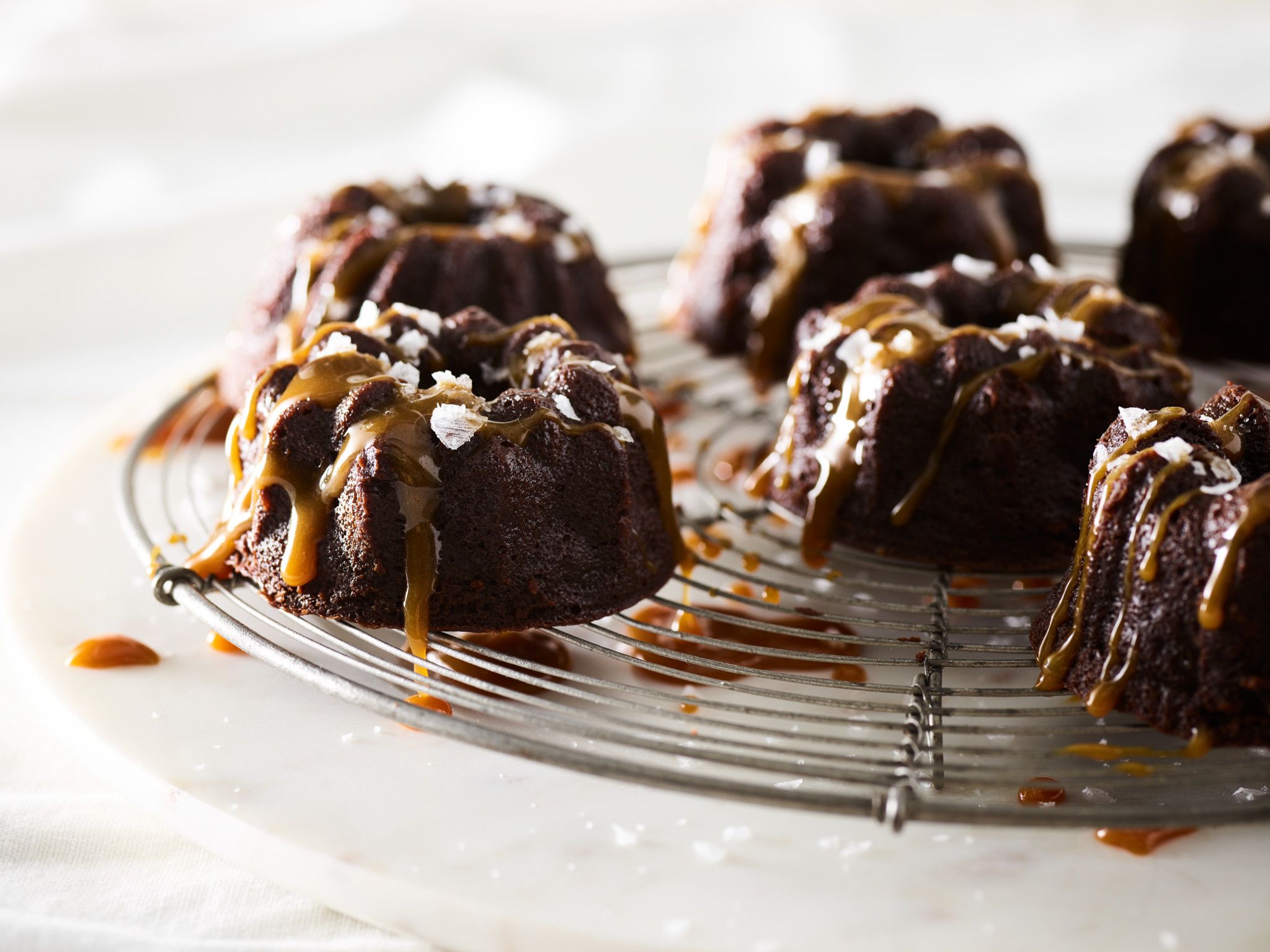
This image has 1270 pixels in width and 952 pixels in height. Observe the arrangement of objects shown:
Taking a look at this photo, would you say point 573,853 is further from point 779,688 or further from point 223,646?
point 223,646

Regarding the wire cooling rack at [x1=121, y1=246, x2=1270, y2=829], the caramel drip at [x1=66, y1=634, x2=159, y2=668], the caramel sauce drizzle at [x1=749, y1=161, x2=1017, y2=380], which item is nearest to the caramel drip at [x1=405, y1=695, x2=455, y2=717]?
the wire cooling rack at [x1=121, y1=246, x2=1270, y2=829]

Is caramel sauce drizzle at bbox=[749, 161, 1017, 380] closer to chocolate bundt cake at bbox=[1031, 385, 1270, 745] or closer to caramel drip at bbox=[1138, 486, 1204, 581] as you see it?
chocolate bundt cake at bbox=[1031, 385, 1270, 745]

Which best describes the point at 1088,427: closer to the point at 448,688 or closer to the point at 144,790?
the point at 448,688

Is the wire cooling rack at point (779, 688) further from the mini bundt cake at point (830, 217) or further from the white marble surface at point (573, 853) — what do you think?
the mini bundt cake at point (830, 217)

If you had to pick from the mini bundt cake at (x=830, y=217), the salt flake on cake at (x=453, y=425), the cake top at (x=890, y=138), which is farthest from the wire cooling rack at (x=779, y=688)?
the cake top at (x=890, y=138)

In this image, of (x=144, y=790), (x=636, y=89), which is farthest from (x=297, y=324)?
(x=636, y=89)

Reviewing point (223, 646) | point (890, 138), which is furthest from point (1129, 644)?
point (890, 138)
